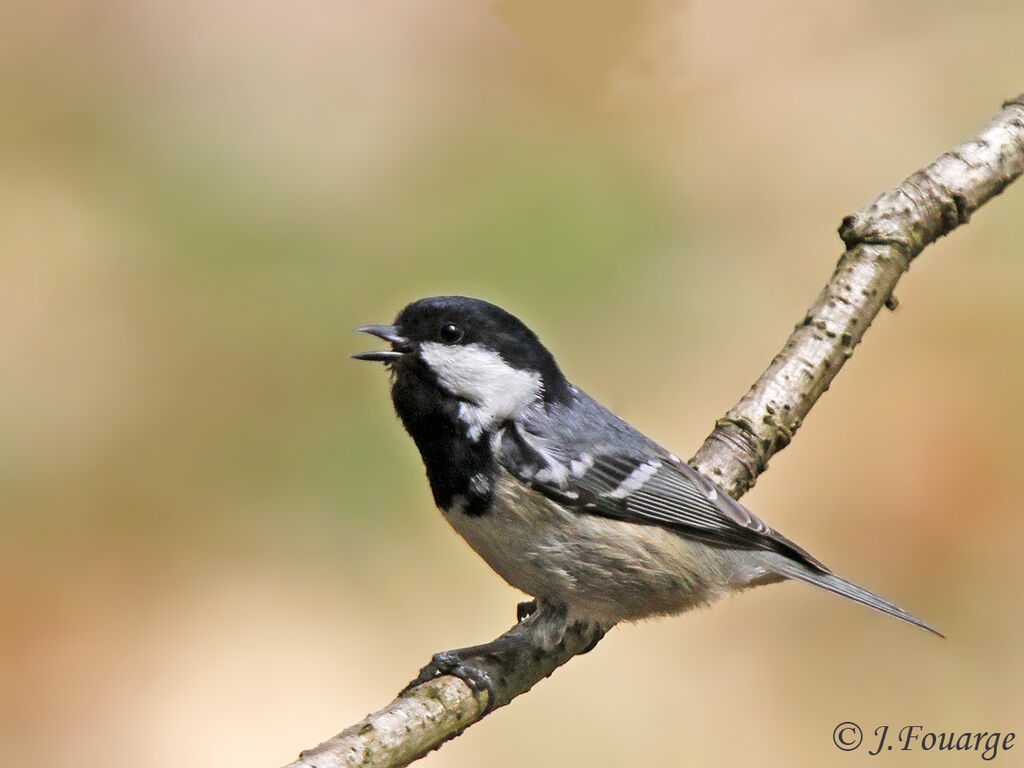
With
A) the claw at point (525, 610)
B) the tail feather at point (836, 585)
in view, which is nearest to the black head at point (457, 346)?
the claw at point (525, 610)

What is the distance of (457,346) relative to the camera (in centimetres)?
254

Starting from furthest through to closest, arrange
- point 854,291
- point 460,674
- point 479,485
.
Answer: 1. point 854,291
2. point 479,485
3. point 460,674

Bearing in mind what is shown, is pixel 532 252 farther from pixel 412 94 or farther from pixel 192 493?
pixel 192 493

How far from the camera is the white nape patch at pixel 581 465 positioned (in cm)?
253

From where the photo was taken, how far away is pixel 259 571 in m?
3.92

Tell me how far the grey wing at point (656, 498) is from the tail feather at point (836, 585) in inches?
0.7

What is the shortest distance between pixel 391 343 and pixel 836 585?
1.10 m

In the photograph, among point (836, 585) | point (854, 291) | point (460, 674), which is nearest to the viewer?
point (460, 674)

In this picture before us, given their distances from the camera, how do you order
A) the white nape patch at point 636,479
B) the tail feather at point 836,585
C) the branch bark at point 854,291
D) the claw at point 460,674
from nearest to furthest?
1. the claw at point 460,674
2. the tail feather at point 836,585
3. the white nape patch at point 636,479
4. the branch bark at point 854,291

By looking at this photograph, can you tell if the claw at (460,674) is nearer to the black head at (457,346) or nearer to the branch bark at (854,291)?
the branch bark at (854,291)

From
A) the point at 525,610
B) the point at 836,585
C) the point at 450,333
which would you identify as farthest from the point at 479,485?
the point at 836,585

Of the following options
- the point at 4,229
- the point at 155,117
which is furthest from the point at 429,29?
the point at 4,229

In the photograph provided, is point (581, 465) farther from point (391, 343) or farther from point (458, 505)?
point (391, 343)

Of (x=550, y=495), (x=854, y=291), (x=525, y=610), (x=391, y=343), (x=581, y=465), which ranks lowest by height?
(x=525, y=610)
